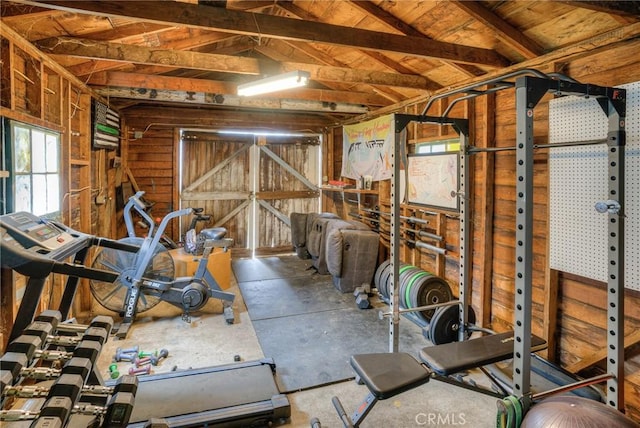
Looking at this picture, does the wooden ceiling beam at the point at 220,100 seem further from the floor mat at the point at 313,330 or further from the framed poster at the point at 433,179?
the floor mat at the point at 313,330

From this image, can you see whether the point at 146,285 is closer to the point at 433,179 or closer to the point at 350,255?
the point at 350,255

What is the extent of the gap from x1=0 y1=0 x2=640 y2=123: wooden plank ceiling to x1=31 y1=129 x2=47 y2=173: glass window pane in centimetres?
66

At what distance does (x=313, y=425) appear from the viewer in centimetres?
216

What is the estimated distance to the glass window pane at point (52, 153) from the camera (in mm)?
2813

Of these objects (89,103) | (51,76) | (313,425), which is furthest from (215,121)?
(313,425)

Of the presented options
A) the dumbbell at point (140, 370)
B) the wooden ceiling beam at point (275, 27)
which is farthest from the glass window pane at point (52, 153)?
the dumbbell at point (140, 370)

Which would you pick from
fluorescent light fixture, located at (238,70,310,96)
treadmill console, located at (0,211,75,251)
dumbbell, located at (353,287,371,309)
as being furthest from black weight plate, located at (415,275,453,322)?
treadmill console, located at (0,211,75,251)

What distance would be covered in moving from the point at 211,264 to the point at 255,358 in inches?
75.4

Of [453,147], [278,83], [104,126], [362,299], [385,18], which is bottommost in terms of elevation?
[362,299]

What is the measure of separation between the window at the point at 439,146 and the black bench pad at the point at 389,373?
240 centimetres

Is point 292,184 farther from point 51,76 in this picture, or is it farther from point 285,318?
point 51,76

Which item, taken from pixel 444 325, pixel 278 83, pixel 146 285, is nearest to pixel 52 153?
pixel 146 285

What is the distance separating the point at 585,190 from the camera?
2.15 metres

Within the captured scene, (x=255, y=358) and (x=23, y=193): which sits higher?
(x=23, y=193)
